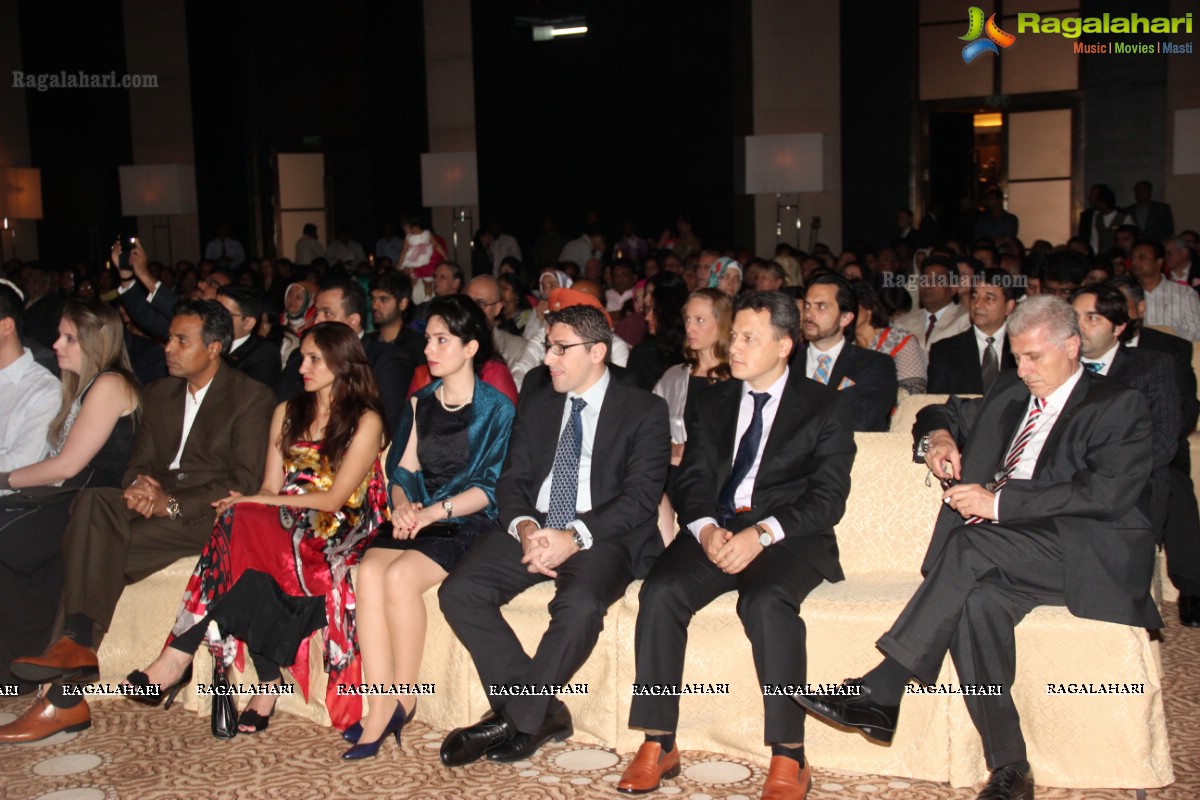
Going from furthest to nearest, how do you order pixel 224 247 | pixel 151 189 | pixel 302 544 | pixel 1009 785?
pixel 224 247
pixel 151 189
pixel 302 544
pixel 1009 785

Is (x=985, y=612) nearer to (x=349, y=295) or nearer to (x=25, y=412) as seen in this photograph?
(x=349, y=295)

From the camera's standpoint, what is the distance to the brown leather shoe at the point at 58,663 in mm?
3676

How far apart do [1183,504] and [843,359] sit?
139cm

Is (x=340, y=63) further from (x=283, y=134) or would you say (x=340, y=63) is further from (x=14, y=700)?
(x=14, y=700)

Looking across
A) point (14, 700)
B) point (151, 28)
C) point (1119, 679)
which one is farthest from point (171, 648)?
point (151, 28)

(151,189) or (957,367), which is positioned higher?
(151,189)

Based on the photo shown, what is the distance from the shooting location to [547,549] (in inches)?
138

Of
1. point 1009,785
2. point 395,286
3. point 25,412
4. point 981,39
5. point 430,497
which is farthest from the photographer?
point 981,39

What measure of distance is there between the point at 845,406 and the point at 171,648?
226 cm

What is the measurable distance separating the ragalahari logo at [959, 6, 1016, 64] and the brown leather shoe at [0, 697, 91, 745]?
11461mm

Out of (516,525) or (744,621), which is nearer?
(744,621)

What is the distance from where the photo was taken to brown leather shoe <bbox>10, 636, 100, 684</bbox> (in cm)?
368

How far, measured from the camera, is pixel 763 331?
3.63 metres

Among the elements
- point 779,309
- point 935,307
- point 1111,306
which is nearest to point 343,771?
point 779,309
